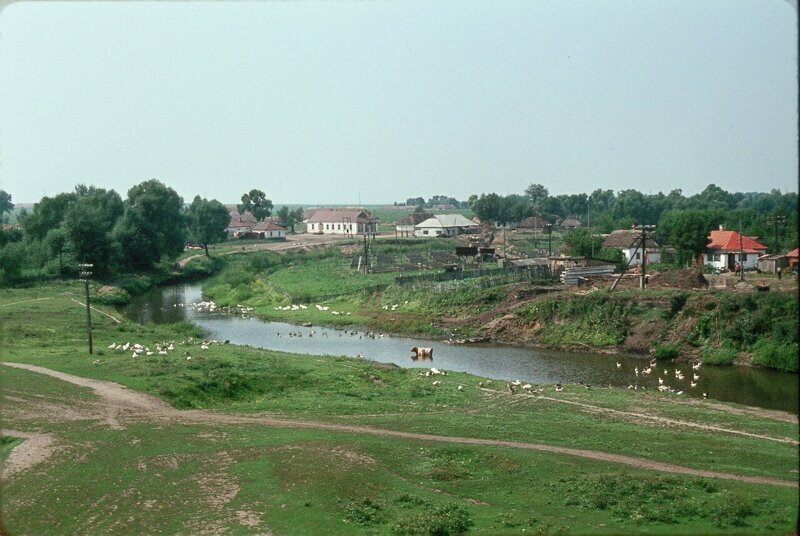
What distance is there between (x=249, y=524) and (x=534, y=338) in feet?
104

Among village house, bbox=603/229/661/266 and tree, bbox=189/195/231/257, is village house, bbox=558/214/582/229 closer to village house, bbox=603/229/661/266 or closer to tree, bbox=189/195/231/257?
village house, bbox=603/229/661/266

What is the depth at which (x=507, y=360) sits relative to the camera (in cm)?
3962

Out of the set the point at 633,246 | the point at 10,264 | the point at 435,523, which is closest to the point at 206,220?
the point at 10,264

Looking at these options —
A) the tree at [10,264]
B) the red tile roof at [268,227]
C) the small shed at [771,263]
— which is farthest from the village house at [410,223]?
the small shed at [771,263]

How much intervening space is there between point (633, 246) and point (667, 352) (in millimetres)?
28131

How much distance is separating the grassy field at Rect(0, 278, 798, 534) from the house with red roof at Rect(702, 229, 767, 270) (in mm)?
26355

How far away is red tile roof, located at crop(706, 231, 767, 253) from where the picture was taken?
2064 inches

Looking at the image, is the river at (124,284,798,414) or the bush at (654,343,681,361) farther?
the bush at (654,343,681,361)

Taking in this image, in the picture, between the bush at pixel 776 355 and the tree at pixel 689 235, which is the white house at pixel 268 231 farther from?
the bush at pixel 776 355

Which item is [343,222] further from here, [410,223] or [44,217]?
[44,217]

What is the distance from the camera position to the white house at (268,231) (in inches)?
4151

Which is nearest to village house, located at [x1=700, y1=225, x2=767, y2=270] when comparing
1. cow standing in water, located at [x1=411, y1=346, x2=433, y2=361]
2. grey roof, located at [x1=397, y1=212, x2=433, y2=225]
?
cow standing in water, located at [x1=411, y1=346, x2=433, y2=361]

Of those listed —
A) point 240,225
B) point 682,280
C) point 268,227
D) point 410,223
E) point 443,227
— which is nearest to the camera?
point 682,280

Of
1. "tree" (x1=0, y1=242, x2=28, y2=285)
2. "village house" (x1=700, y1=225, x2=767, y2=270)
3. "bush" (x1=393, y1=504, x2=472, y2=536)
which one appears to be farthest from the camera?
"village house" (x1=700, y1=225, x2=767, y2=270)
